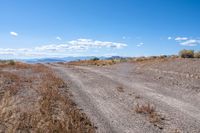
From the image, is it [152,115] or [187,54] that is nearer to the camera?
[152,115]

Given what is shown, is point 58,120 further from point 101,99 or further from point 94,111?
point 101,99

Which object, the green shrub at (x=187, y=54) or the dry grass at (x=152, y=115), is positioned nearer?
the dry grass at (x=152, y=115)

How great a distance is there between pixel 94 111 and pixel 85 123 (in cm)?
228

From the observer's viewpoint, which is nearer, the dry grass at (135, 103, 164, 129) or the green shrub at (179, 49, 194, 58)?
the dry grass at (135, 103, 164, 129)

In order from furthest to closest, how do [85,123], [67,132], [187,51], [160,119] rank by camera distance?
1. [187,51]
2. [160,119]
3. [85,123]
4. [67,132]

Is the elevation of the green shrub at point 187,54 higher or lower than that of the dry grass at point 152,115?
higher

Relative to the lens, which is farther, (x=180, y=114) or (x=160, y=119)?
(x=180, y=114)

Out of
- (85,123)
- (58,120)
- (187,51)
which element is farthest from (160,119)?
(187,51)

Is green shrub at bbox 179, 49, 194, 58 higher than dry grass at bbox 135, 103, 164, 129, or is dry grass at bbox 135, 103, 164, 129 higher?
green shrub at bbox 179, 49, 194, 58

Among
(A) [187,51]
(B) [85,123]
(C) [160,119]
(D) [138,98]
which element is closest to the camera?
(B) [85,123]

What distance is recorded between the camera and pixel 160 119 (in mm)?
10523

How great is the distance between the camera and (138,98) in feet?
50.5

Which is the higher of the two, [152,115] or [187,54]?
[187,54]

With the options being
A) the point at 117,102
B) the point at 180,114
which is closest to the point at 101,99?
the point at 117,102
